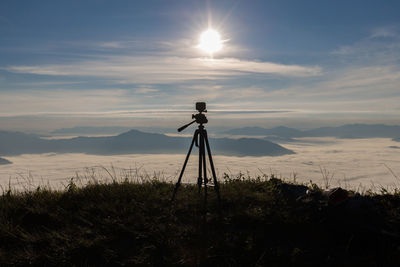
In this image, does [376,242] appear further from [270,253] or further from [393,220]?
[270,253]

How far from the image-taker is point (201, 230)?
6098 millimetres

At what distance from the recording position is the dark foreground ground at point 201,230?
5258 mm

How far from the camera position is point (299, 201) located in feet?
23.8

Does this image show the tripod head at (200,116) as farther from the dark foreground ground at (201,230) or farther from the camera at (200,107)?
the dark foreground ground at (201,230)

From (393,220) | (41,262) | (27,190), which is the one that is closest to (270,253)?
(393,220)

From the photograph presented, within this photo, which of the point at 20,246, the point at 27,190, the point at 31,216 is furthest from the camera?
the point at 27,190

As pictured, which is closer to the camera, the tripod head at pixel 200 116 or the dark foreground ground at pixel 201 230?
the dark foreground ground at pixel 201 230

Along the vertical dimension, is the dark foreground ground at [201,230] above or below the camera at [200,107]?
below

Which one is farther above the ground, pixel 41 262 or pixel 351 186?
pixel 351 186

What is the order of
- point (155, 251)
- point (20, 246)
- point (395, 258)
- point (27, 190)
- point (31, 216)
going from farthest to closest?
1. point (27, 190)
2. point (31, 216)
3. point (20, 246)
4. point (155, 251)
5. point (395, 258)

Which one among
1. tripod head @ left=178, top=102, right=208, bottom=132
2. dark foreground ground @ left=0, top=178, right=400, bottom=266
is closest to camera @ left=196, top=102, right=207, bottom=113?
tripod head @ left=178, top=102, right=208, bottom=132


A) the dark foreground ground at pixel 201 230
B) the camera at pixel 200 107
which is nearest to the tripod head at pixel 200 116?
the camera at pixel 200 107

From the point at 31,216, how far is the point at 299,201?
691cm

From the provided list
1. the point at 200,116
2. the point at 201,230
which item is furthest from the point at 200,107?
the point at 201,230
